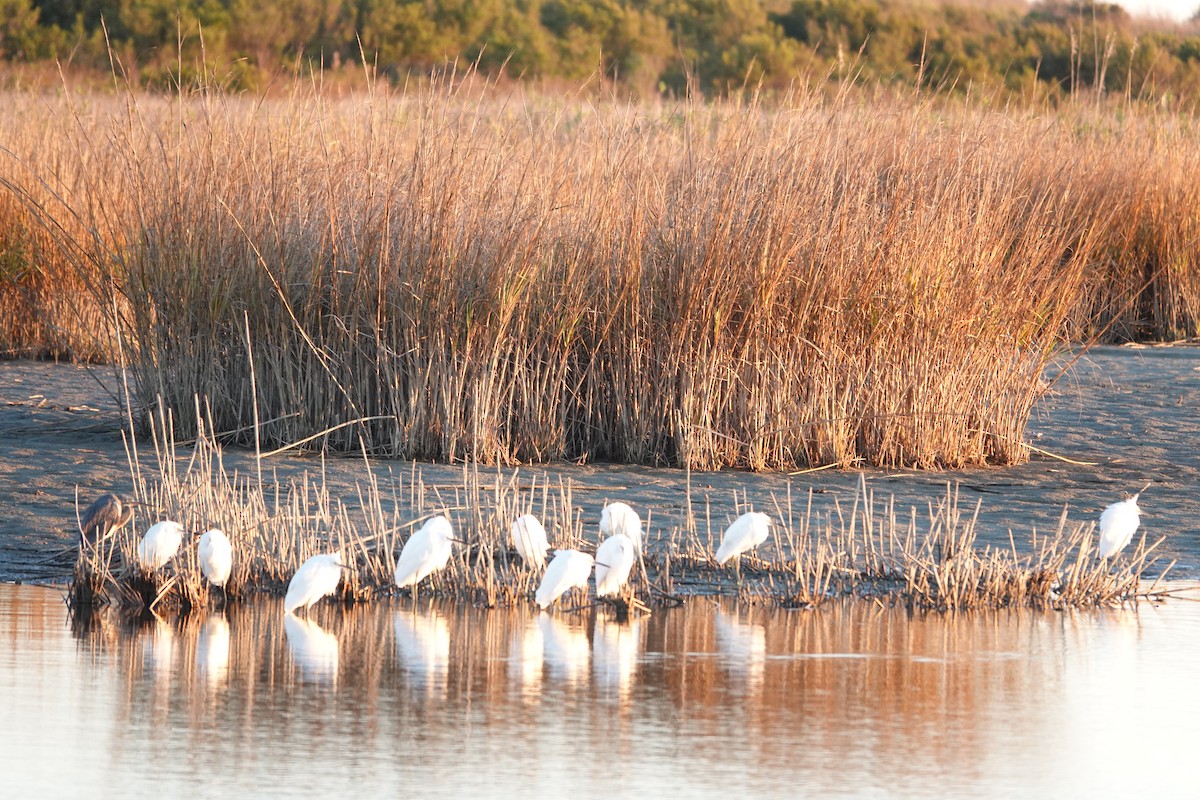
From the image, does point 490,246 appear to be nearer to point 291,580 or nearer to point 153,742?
point 291,580

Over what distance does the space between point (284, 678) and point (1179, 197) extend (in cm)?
1085

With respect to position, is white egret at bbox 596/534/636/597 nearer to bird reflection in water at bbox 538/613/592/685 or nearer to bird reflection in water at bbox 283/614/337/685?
bird reflection in water at bbox 538/613/592/685

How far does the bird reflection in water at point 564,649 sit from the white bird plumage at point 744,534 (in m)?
0.73

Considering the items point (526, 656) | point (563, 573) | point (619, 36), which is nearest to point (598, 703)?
point (526, 656)

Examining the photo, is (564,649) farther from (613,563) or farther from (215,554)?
(215,554)

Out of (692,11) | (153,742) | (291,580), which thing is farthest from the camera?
(692,11)

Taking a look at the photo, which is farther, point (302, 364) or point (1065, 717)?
point (302, 364)

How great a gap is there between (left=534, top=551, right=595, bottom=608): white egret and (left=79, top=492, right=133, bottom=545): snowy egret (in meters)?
1.50

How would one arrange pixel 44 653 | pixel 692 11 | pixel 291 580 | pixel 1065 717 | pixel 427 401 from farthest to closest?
pixel 692 11, pixel 427 401, pixel 291 580, pixel 44 653, pixel 1065 717

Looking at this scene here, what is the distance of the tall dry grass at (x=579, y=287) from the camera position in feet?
27.4

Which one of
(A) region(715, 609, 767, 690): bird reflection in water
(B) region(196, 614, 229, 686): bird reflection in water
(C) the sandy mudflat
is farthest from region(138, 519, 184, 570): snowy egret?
(A) region(715, 609, 767, 690): bird reflection in water

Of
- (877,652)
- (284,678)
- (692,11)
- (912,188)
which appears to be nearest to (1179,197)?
(912,188)

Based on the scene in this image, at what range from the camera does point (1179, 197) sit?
14.0 m

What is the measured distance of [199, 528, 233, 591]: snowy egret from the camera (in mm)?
5770
